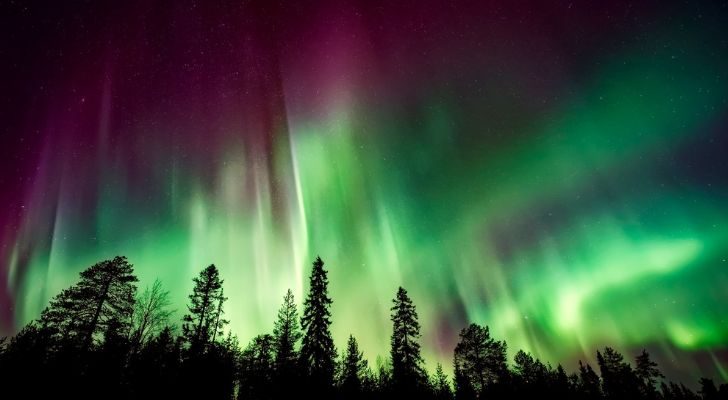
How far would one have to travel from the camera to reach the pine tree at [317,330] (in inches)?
1344

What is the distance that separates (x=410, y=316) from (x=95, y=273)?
114 feet

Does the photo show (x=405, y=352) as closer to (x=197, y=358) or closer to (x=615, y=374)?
(x=197, y=358)

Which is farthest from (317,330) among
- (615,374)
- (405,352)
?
(615,374)

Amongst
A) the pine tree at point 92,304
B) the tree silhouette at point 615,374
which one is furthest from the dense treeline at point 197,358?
the tree silhouette at point 615,374

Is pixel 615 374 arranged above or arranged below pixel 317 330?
below

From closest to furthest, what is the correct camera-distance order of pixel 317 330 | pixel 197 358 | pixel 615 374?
pixel 197 358 < pixel 317 330 < pixel 615 374

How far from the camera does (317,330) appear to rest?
35.8 m

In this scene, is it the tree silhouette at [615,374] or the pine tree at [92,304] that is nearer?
the pine tree at [92,304]

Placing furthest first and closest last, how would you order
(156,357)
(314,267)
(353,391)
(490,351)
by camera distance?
(490,351), (314,267), (353,391), (156,357)

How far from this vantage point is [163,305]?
28.6 m

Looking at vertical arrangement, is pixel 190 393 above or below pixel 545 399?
above

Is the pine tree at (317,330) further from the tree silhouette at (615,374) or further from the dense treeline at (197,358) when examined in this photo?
the tree silhouette at (615,374)

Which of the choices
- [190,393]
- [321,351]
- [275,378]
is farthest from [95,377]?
[321,351]

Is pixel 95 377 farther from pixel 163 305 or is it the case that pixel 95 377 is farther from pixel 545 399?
pixel 545 399
